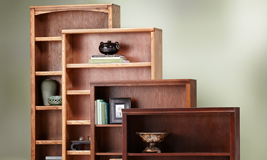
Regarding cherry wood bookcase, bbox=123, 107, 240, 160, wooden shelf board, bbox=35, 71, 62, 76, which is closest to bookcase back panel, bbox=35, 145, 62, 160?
wooden shelf board, bbox=35, 71, 62, 76

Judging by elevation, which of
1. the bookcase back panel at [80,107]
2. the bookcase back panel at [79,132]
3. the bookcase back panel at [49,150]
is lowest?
the bookcase back panel at [49,150]

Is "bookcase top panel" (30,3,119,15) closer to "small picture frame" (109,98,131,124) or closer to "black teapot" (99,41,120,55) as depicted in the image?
"black teapot" (99,41,120,55)

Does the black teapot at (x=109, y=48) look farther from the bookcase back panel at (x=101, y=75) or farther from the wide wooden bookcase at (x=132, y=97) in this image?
the wide wooden bookcase at (x=132, y=97)

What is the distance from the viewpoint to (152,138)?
2699 mm

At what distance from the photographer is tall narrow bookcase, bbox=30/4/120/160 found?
12.9ft

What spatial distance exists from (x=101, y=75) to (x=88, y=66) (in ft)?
0.80

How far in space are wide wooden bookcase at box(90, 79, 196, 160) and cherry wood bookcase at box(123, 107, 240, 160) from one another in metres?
0.32

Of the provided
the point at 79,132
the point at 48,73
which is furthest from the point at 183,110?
the point at 48,73

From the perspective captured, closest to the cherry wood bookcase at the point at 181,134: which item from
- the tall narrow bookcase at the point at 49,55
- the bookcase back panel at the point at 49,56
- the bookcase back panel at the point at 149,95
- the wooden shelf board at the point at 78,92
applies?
the bookcase back panel at the point at 149,95

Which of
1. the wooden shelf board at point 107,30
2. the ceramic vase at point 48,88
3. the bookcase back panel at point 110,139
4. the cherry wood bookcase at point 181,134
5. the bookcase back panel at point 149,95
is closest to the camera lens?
the cherry wood bookcase at point 181,134

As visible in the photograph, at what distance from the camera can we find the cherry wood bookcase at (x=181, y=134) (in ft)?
8.56

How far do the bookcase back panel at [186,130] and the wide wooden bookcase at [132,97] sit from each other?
1.04ft
